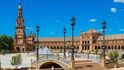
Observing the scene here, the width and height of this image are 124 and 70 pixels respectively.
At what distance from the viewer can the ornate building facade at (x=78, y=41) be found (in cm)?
14138

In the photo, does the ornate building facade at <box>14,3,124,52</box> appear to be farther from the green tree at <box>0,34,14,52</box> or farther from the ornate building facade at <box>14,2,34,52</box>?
the green tree at <box>0,34,14,52</box>

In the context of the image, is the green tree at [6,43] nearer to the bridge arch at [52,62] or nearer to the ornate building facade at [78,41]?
the ornate building facade at [78,41]

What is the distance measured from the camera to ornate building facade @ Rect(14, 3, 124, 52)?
14138cm

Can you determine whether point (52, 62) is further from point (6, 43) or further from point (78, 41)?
point (78, 41)

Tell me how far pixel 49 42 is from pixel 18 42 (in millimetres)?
35957

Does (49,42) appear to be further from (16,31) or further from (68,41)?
(16,31)

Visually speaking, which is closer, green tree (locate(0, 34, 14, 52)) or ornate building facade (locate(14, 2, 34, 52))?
green tree (locate(0, 34, 14, 52))

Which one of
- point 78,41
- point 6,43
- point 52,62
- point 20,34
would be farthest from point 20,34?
point 52,62

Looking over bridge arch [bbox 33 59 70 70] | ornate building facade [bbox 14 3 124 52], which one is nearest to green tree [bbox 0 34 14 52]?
ornate building facade [bbox 14 3 124 52]

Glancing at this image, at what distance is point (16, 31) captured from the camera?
14212 centimetres

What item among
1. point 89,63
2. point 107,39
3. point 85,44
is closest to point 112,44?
point 107,39

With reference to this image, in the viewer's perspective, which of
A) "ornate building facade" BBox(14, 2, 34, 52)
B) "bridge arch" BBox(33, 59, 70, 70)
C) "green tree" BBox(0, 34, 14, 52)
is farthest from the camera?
"ornate building facade" BBox(14, 2, 34, 52)

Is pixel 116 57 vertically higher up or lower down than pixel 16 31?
lower down

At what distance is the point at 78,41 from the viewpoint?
165125 mm
